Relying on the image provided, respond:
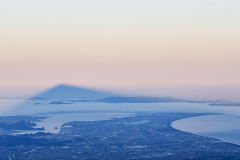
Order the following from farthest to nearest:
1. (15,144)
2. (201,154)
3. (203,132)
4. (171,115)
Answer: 1. (171,115)
2. (203,132)
3. (15,144)
4. (201,154)

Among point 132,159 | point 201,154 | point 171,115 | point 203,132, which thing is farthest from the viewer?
point 171,115

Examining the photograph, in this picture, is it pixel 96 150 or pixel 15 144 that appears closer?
pixel 96 150

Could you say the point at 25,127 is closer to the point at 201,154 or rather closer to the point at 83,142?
the point at 83,142

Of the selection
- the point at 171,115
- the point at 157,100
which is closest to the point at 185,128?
the point at 171,115

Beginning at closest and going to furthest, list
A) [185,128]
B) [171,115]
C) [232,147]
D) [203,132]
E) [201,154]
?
1. [201,154]
2. [232,147]
3. [203,132]
4. [185,128]
5. [171,115]

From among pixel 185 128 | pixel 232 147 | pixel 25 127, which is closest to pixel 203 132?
pixel 185 128

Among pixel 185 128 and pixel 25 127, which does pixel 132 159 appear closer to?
pixel 185 128
